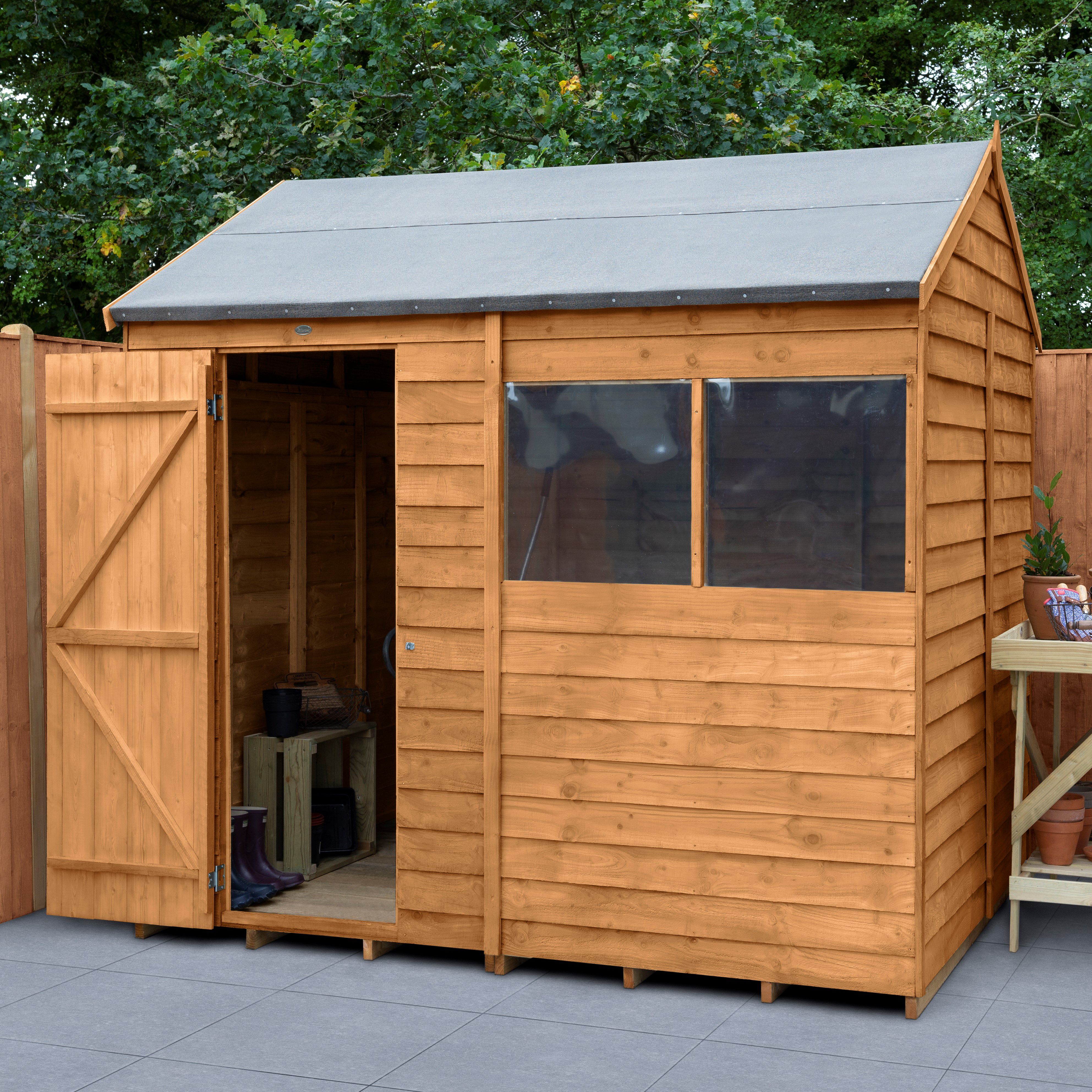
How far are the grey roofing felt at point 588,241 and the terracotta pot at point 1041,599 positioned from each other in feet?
4.80

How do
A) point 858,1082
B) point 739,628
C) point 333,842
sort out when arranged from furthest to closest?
point 333,842
point 739,628
point 858,1082

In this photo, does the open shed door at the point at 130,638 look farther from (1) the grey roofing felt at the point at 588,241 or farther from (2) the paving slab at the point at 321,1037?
(2) the paving slab at the point at 321,1037

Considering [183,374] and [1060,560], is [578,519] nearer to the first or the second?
[183,374]

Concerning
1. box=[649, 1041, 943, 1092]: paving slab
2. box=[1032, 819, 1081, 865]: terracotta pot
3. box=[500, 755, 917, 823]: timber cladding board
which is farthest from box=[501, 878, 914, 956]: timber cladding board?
box=[1032, 819, 1081, 865]: terracotta pot

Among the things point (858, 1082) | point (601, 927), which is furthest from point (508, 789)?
point (858, 1082)

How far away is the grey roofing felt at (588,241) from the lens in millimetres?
4711

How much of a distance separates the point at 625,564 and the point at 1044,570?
1.82 metres

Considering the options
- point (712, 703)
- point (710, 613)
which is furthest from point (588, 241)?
point (712, 703)

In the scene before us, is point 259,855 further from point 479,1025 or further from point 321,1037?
point 479,1025

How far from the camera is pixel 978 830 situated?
17.8ft

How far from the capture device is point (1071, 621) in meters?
5.17

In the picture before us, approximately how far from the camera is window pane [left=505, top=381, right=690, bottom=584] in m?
4.78

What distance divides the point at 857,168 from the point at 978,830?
2.55 metres

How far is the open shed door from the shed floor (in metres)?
0.39
